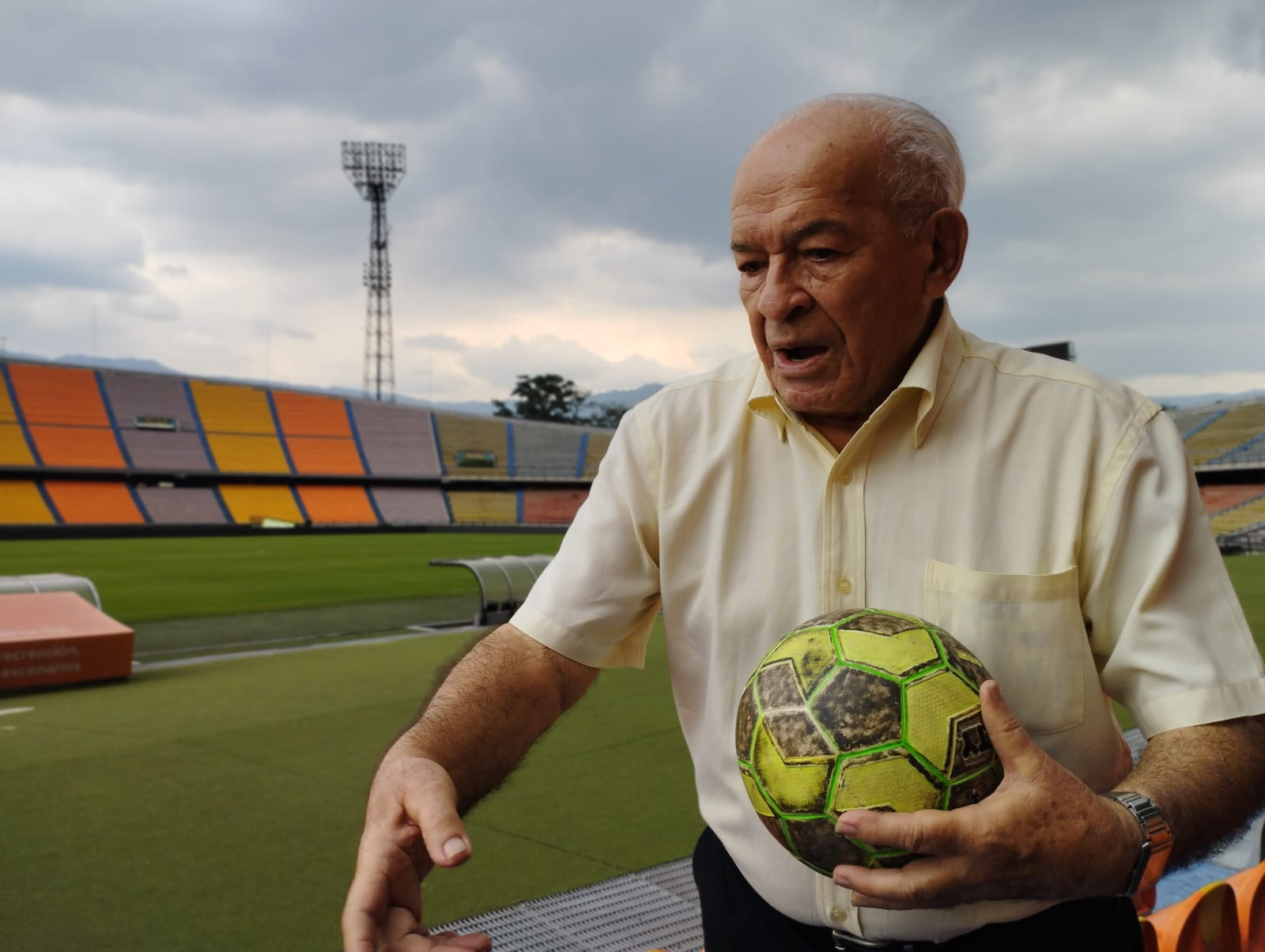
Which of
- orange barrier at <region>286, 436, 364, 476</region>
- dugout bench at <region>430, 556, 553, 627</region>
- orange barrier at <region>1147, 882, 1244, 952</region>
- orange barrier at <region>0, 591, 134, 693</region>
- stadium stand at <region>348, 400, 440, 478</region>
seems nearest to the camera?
orange barrier at <region>1147, 882, 1244, 952</region>

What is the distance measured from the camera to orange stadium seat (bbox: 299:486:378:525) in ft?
142

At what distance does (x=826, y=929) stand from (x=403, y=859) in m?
0.73

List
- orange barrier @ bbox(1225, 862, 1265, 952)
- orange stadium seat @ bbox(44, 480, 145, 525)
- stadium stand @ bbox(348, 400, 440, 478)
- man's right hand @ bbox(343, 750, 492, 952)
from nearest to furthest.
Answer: man's right hand @ bbox(343, 750, 492, 952)
orange barrier @ bbox(1225, 862, 1265, 952)
orange stadium seat @ bbox(44, 480, 145, 525)
stadium stand @ bbox(348, 400, 440, 478)

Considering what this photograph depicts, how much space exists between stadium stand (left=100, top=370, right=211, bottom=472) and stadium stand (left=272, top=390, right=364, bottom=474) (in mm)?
4281

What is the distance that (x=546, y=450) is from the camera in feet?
179

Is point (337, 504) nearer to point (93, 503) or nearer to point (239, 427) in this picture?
point (239, 427)

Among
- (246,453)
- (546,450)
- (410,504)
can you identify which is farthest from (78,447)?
(546,450)

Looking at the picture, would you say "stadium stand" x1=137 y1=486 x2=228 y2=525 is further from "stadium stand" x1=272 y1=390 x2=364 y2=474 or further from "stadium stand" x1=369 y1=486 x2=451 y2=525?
"stadium stand" x1=369 y1=486 x2=451 y2=525

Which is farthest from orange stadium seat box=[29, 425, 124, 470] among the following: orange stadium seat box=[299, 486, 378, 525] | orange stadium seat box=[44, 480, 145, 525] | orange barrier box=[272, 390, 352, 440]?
orange barrier box=[272, 390, 352, 440]

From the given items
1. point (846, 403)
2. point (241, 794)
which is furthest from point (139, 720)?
point (846, 403)

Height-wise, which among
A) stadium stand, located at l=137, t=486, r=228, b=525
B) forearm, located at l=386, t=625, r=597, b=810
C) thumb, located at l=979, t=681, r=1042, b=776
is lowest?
stadium stand, located at l=137, t=486, r=228, b=525

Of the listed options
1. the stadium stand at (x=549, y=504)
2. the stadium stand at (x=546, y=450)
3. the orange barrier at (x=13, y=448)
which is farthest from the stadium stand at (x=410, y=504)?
the orange barrier at (x=13, y=448)

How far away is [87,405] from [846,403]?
4762 centimetres

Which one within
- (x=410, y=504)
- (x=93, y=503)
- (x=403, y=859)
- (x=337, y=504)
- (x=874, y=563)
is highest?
(x=874, y=563)
